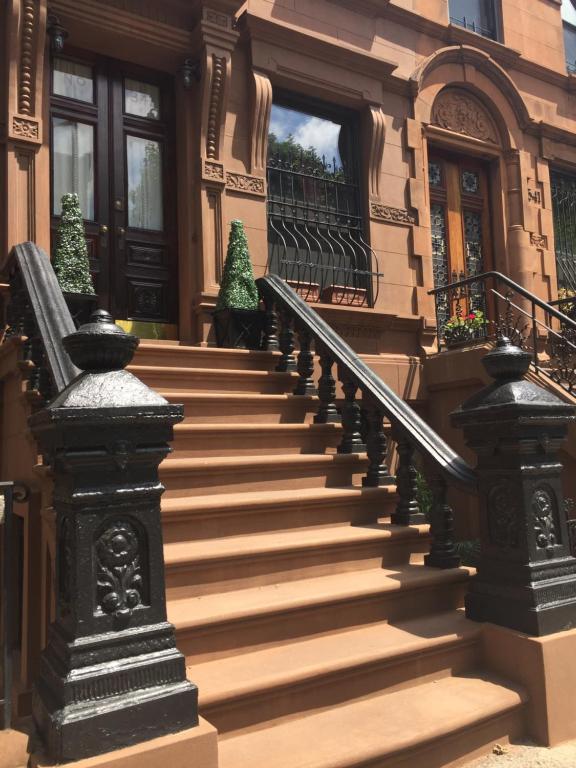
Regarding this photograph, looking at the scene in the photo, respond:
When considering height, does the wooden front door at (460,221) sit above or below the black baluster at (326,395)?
above

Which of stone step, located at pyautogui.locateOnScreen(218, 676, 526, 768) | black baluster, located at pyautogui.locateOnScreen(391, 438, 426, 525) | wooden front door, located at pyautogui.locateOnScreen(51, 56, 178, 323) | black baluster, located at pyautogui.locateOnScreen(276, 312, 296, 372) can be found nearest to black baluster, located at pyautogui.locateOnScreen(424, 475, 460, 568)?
black baluster, located at pyautogui.locateOnScreen(391, 438, 426, 525)

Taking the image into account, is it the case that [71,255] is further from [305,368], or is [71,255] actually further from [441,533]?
[441,533]

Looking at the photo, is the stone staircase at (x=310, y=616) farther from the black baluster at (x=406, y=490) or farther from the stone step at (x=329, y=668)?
the black baluster at (x=406, y=490)

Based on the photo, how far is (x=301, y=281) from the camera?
796 cm

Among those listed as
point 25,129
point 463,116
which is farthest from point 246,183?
point 463,116

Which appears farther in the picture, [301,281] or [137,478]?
[301,281]

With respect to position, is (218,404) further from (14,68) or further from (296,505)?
(14,68)

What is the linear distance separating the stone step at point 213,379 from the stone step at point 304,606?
7.37 ft

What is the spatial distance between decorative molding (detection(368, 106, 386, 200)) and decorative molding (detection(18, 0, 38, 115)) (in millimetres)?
4270

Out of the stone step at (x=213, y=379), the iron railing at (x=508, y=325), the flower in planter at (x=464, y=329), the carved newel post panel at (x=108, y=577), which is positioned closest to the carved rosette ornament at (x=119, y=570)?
the carved newel post panel at (x=108, y=577)

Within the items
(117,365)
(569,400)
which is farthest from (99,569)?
(569,400)

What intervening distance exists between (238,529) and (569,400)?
146 inches

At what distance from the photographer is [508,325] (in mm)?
6785

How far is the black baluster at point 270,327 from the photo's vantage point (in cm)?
629
